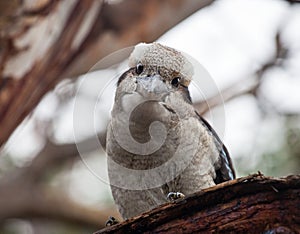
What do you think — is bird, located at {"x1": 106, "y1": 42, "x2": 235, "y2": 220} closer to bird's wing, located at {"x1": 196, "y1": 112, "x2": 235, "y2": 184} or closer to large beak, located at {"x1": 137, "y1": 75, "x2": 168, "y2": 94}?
large beak, located at {"x1": 137, "y1": 75, "x2": 168, "y2": 94}

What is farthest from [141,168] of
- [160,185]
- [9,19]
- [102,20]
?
[102,20]

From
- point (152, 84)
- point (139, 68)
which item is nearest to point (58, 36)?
point (139, 68)

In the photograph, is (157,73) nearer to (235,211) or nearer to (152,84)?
(152,84)

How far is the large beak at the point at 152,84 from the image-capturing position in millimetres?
2344

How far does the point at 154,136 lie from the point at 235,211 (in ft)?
2.12

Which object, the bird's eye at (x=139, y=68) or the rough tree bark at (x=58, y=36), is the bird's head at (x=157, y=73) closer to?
the bird's eye at (x=139, y=68)

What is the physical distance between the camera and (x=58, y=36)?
325 centimetres

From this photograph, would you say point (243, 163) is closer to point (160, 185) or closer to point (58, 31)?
point (58, 31)

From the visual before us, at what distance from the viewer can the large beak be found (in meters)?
2.34

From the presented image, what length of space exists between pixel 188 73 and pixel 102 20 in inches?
51.7

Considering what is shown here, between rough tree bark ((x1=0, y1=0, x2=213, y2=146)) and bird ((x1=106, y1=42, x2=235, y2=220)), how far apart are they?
68 cm

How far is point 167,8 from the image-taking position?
3.90 meters

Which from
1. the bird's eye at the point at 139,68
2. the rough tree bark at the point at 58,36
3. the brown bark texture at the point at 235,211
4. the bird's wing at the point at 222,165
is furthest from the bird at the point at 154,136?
the rough tree bark at the point at 58,36

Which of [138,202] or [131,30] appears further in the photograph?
[131,30]
